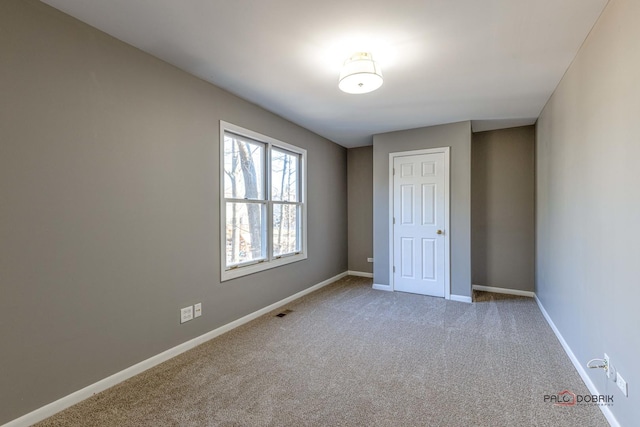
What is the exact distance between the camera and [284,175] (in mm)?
3945

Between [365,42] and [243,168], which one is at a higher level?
[365,42]

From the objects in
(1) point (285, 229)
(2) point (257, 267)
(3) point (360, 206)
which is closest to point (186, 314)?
(2) point (257, 267)

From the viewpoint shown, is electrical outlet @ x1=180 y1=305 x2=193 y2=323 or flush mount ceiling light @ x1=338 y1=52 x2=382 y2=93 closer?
flush mount ceiling light @ x1=338 y1=52 x2=382 y2=93

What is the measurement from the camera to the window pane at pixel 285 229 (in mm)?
3754

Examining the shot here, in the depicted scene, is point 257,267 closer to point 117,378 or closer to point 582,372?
point 117,378

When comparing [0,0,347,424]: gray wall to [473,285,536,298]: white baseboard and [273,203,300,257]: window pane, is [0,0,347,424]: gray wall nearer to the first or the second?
[273,203,300,257]: window pane

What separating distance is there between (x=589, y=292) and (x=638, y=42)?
1.51 metres

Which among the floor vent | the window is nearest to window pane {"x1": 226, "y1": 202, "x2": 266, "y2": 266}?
the window

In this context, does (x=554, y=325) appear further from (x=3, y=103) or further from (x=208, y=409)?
(x=3, y=103)

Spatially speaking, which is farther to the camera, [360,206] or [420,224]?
[360,206]

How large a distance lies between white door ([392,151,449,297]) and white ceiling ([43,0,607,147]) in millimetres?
1129

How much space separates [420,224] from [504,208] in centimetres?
126

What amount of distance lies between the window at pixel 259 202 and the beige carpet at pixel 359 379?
762 mm

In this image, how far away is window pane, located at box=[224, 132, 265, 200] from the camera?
3.06 metres
